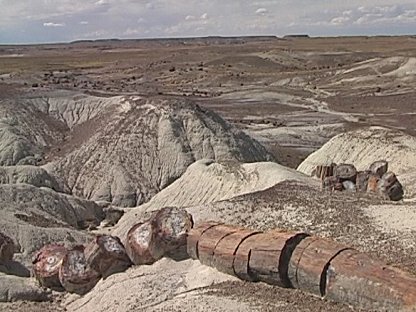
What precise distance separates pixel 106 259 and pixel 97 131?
29463 millimetres

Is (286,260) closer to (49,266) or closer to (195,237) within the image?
(195,237)

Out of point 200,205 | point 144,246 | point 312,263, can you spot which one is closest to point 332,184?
point 200,205

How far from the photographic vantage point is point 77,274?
65.6ft

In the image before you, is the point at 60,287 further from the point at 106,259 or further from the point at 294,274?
the point at 294,274

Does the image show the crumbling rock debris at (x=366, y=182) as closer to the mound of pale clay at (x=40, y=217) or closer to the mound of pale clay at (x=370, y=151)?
the mound of pale clay at (x=370, y=151)

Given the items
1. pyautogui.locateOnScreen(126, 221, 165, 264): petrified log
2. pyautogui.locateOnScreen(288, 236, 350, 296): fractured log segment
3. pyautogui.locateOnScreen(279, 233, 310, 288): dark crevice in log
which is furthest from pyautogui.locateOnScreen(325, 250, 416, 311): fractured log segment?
pyautogui.locateOnScreen(126, 221, 165, 264): petrified log

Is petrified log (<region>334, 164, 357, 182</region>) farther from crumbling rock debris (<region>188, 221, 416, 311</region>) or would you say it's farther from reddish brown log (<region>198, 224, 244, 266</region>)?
crumbling rock debris (<region>188, 221, 416, 311</region>)

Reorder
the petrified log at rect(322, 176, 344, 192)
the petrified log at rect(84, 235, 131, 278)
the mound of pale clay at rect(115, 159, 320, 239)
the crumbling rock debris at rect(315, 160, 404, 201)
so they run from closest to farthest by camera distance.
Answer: the petrified log at rect(84, 235, 131, 278) → the crumbling rock debris at rect(315, 160, 404, 201) → the petrified log at rect(322, 176, 344, 192) → the mound of pale clay at rect(115, 159, 320, 239)

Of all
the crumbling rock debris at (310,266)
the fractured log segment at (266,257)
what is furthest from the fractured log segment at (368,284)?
the fractured log segment at (266,257)

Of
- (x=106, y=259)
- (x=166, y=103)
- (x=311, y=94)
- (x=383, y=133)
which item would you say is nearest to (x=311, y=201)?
(x=106, y=259)

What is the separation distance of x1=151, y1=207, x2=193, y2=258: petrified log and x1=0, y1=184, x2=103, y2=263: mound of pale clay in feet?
24.4

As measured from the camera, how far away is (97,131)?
48438 millimetres

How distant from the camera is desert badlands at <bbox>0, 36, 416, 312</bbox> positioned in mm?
15469

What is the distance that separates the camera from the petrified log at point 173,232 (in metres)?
19.0
